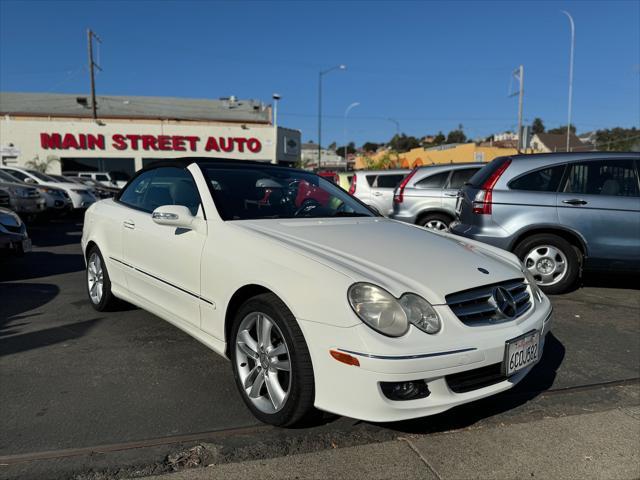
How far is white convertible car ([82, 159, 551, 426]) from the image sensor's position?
→ 2.40 meters

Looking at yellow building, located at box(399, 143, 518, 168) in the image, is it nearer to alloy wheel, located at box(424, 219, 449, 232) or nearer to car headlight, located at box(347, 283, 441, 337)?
alloy wheel, located at box(424, 219, 449, 232)

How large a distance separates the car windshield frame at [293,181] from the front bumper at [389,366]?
4.17 feet

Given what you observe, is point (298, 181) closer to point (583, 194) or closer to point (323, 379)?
point (323, 379)

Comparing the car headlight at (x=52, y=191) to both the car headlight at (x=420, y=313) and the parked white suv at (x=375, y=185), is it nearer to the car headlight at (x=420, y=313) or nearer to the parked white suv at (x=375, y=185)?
the parked white suv at (x=375, y=185)

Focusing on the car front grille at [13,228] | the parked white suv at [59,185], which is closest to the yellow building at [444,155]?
the parked white suv at [59,185]

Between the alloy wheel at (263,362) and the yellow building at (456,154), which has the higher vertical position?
the yellow building at (456,154)

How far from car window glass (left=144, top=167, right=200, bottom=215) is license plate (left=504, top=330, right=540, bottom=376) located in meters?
2.28

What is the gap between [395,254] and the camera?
9.73ft

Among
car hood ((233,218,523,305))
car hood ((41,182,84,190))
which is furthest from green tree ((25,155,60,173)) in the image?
car hood ((233,218,523,305))

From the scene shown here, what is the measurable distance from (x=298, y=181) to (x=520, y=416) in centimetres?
242

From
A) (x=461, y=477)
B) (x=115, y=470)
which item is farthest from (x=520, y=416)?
(x=115, y=470)

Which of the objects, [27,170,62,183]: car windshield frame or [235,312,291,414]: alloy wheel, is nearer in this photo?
[235,312,291,414]: alloy wheel

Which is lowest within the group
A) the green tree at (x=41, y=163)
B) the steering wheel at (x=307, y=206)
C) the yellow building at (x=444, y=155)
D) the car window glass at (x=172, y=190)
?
the steering wheel at (x=307, y=206)

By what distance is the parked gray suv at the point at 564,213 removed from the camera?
5.72m
